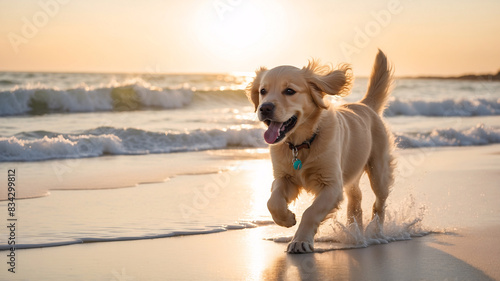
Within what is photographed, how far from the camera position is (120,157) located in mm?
11594

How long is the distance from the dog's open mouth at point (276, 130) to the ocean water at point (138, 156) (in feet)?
1.60

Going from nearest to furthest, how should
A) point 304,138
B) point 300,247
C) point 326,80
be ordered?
point 300,247 → point 304,138 → point 326,80

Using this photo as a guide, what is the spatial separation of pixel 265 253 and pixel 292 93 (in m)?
1.25

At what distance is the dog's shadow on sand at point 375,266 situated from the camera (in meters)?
4.35

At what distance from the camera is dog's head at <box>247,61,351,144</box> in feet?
16.3

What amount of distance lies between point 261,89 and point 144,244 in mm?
1570

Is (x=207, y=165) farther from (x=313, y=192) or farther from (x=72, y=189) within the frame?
(x=313, y=192)

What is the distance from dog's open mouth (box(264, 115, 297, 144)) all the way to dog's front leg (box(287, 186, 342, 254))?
57 cm

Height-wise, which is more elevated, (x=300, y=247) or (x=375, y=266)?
(x=300, y=247)

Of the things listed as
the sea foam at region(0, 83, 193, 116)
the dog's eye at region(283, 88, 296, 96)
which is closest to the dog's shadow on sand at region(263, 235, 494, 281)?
the dog's eye at region(283, 88, 296, 96)

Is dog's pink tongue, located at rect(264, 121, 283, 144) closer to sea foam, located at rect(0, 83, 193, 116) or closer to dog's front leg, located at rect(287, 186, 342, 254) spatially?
dog's front leg, located at rect(287, 186, 342, 254)

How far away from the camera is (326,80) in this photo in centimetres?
535

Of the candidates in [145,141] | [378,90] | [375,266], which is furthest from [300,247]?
[145,141]

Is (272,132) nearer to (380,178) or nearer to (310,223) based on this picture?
(310,223)
